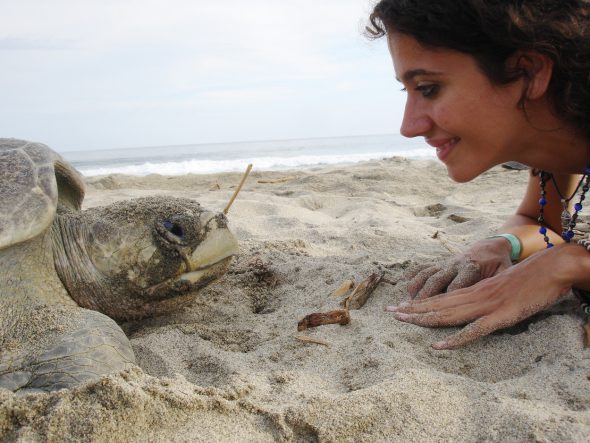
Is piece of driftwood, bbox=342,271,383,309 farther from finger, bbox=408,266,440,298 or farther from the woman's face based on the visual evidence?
the woman's face

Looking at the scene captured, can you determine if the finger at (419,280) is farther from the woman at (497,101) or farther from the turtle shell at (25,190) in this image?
the turtle shell at (25,190)

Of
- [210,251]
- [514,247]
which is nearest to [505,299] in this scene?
[514,247]

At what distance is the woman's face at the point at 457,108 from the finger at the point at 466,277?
37 centimetres

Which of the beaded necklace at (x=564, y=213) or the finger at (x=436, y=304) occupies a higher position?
the beaded necklace at (x=564, y=213)

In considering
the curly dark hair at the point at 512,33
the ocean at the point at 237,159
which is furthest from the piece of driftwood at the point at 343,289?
the ocean at the point at 237,159

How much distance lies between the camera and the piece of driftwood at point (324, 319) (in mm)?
1525

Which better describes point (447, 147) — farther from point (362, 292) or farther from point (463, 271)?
point (362, 292)

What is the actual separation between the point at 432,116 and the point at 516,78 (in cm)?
22

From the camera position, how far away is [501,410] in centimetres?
97

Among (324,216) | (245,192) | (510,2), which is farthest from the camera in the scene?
(245,192)

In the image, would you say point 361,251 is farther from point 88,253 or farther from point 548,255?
point 88,253

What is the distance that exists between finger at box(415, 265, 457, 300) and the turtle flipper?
0.94 metres

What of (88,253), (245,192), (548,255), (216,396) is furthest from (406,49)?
(245,192)

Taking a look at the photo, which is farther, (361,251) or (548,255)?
(361,251)
